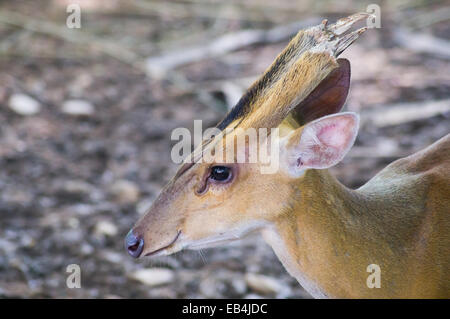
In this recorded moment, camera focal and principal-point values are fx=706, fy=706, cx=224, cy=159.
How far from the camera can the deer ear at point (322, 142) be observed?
96.4 inches

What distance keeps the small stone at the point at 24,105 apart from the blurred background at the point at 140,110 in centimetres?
1

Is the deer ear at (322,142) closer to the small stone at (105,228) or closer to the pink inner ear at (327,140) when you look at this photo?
the pink inner ear at (327,140)

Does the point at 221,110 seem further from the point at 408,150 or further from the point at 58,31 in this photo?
the point at 58,31

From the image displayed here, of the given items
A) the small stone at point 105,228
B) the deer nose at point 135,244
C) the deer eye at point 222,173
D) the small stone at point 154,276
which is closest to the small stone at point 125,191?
the small stone at point 105,228

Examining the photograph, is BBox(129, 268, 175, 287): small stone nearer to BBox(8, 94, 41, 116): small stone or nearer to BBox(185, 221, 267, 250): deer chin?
BBox(185, 221, 267, 250): deer chin

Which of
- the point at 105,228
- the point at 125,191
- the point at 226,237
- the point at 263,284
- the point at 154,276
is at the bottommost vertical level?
the point at 226,237

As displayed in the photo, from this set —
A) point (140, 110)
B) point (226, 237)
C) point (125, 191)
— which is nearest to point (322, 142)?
point (226, 237)

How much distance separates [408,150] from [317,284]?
2.45 metres

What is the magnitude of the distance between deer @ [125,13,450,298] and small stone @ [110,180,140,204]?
1967 mm

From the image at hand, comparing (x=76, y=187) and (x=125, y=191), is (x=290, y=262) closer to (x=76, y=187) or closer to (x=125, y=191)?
(x=125, y=191)

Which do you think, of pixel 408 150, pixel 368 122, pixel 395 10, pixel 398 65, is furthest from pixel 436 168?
pixel 395 10

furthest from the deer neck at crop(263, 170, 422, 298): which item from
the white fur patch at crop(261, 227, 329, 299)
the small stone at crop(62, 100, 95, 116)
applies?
the small stone at crop(62, 100, 95, 116)

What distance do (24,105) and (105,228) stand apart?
1.85 meters

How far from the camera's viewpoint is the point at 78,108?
579 centimetres
